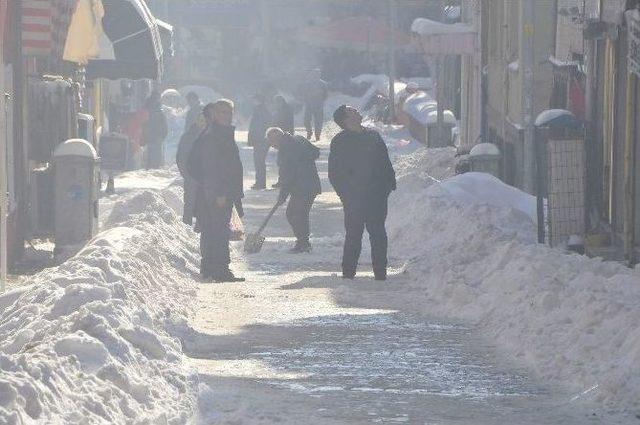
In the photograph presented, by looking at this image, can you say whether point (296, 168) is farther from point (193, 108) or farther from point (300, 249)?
point (193, 108)

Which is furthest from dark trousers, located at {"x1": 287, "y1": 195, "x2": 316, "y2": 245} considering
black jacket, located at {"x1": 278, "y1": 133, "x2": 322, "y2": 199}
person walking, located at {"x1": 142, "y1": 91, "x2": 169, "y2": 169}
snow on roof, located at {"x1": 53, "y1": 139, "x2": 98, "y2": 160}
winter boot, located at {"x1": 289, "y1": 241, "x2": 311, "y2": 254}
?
person walking, located at {"x1": 142, "y1": 91, "x2": 169, "y2": 169}

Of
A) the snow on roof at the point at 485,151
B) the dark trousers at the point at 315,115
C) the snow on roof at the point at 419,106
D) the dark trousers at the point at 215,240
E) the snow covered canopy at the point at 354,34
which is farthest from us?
the snow covered canopy at the point at 354,34

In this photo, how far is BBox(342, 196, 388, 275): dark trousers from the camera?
16172mm

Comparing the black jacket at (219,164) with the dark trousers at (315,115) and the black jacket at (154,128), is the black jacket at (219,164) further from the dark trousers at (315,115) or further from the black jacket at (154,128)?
the dark trousers at (315,115)

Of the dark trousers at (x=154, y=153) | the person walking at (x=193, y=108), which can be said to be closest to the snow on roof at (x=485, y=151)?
the person walking at (x=193, y=108)

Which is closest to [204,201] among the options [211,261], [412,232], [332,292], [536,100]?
[211,261]

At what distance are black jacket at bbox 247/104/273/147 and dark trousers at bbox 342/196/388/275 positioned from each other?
1329cm

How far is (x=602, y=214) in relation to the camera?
1836cm

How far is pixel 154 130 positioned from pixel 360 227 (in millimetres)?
17719

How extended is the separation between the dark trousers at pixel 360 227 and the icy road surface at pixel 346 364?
0.19 metres

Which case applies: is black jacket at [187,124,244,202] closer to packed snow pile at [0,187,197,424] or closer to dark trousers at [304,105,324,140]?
packed snow pile at [0,187,197,424]

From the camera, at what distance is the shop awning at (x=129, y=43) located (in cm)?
2769

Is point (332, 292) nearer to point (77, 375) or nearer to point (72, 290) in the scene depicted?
point (72, 290)

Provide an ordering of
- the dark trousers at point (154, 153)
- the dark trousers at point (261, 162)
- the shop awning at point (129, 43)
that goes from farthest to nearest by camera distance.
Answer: the dark trousers at point (154, 153) < the dark trousers at point (261, 162) < the shop awning at point (129, 43)
